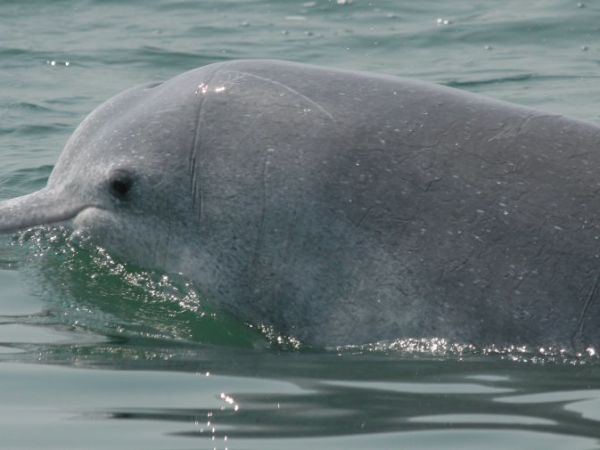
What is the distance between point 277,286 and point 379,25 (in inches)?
496

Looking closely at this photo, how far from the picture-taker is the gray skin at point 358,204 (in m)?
7.37

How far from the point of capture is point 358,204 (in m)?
7.68

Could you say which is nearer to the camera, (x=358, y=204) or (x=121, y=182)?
(x=358, y=204)

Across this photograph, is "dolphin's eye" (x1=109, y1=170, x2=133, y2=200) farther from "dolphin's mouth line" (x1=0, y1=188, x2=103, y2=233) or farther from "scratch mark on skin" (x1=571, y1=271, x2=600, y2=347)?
"scratch mark on skin" (x1=571, y1=271, x2=600, y2=347)

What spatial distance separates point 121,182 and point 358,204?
148 centimetres

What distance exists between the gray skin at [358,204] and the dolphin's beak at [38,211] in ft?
0.80

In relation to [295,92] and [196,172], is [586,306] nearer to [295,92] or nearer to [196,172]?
[295,92]

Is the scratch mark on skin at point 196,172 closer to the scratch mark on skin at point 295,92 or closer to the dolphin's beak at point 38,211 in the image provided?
the scratch mark on skin at point 295,92

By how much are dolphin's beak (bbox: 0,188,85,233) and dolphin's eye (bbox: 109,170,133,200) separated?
38 cm

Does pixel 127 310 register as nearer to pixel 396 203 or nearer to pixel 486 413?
pixel 396 203

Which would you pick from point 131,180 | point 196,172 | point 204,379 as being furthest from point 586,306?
point 131,180

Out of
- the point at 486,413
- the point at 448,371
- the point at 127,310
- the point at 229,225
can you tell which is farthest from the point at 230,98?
the point at 486,413

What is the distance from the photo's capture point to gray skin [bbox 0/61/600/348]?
24.2 ft

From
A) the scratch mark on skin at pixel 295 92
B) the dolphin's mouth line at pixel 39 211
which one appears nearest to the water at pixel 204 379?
the dolphin's mouth line at pixel 39 211
